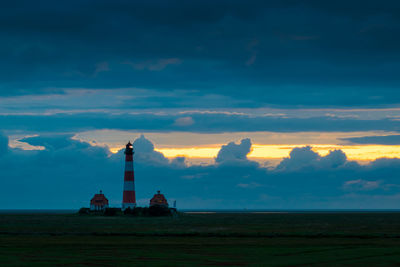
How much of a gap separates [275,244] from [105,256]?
16.6m

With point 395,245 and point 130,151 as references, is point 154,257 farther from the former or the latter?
point 130,151

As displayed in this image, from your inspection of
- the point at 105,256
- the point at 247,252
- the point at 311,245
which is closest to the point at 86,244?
the point at 105,256

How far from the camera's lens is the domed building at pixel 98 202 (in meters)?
160

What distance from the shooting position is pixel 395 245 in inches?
1906

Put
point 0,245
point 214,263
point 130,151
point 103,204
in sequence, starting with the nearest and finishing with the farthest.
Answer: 1. point 214,263
2. point 0,245
3. point 130,151
4. point 103,204

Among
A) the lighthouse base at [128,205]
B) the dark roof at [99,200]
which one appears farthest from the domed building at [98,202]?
the lighthouse base at [128,205]

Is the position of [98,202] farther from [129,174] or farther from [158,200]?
[129,174]

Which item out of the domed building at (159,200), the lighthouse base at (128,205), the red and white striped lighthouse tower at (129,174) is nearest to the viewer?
the red and white striped lighthouse tower at (129,174)

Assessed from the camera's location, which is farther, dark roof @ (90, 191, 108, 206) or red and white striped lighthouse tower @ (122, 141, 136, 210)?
dark roof @ (90, 191, 108, 206)

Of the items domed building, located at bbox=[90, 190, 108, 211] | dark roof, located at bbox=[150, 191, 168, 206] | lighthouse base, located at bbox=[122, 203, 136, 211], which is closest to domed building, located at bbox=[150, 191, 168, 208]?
dark roof, located at bbox=[150, 191, 168, 206]

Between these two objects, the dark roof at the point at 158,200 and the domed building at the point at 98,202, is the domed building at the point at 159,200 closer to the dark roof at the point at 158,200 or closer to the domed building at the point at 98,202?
the dark roof at the point at 158,200

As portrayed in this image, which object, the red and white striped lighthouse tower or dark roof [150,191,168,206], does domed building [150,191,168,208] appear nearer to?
dark roof [150,191,168,206]

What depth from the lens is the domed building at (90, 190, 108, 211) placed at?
160m

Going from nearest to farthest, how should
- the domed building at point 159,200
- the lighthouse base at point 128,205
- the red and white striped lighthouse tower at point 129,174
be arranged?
1. the red and white striped lighthouse tower at point 129,174
2. the lighthouse base at point 128,205
3. the domed building at point 159,200
